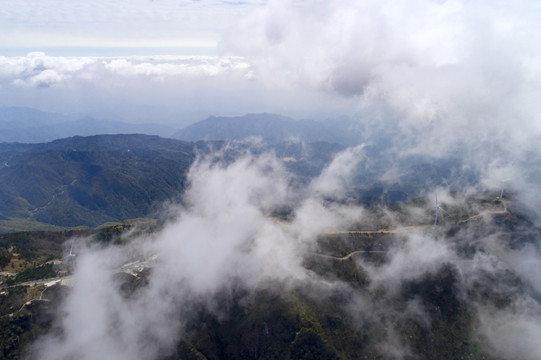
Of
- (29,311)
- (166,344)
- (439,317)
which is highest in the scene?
(29,311)

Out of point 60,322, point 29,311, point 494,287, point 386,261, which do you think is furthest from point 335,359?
point 29,311

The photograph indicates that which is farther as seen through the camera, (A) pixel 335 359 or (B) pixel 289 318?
(B) pixel 289 318

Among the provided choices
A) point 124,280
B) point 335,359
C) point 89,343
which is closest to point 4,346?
point 89,343

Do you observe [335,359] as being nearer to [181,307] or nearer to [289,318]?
[289,318]

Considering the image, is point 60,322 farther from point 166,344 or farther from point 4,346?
point 166,344

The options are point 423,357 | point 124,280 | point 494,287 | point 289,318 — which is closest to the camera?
point 423,357

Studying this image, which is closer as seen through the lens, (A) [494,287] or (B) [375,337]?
(B) [375,337]

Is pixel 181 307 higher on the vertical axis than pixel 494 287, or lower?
lower

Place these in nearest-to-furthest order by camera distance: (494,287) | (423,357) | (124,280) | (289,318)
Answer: (423,357) < (289,318) < (494,287) < (124,280)

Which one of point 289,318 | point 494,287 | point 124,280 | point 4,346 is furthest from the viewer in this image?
point 124,280
